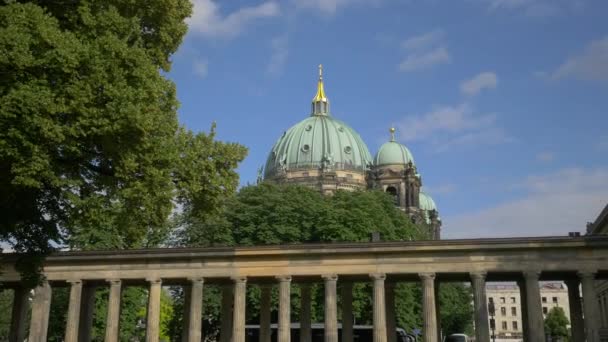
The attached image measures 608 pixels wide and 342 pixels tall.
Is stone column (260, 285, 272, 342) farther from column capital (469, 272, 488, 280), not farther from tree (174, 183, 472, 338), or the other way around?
column capital (469, 272, 488, 280)

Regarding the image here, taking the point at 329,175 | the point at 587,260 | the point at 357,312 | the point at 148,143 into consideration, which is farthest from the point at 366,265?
the point at 329,175

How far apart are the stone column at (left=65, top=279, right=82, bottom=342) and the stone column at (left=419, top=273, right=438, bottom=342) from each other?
71.1 feet

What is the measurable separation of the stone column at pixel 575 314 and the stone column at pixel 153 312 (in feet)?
82.2

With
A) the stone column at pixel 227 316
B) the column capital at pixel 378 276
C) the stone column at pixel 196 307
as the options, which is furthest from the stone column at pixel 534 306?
the stone column at pixel 196 307

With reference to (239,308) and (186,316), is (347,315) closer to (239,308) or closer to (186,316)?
(239,308)

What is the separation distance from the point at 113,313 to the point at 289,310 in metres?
11.2

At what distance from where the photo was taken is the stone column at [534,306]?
37.4 m

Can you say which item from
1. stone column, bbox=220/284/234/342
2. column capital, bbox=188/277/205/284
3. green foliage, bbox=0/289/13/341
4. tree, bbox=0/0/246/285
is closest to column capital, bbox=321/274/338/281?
column capital, bbox=188/277/205/284

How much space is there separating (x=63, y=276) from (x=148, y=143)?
24749mm

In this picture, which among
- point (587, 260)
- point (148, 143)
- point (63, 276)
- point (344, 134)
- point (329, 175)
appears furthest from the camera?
point (344, 134)

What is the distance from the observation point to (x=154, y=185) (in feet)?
74.1

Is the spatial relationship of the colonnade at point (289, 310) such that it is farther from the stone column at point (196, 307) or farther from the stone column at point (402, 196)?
the stone column at point (402, 196)

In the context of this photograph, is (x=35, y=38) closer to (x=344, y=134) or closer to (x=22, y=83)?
(x=22, y=83)

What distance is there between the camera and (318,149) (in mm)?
121625
